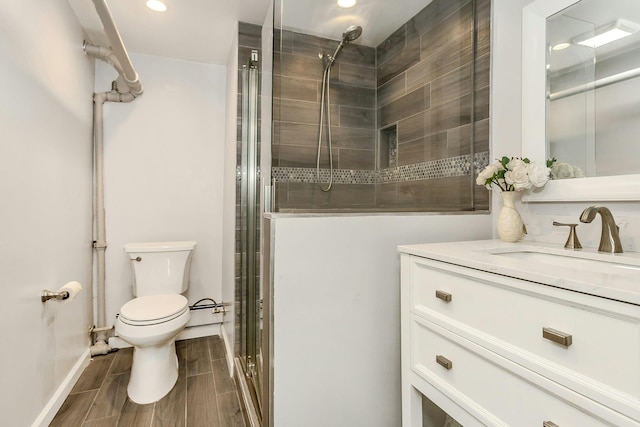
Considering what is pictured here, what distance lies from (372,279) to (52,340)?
68.0 inches

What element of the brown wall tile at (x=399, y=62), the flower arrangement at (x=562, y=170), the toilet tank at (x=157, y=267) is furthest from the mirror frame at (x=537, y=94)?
the toilet tank at (x=157, y=267)

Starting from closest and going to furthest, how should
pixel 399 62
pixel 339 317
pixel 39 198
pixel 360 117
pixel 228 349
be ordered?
1. pixel 339 317
2. pixel 39 198
3. pixel 399 62
4. pixel 360 117
5. pixel 228 349

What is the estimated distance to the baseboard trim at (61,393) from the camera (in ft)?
5.12

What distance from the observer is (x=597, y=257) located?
104 cm

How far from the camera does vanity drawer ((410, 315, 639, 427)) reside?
0.68 metres

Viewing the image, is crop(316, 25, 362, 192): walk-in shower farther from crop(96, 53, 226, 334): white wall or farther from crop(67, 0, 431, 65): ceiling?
crop(96, 53, 226, 334): white wall

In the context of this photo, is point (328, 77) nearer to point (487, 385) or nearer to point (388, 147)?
point (388, 147)

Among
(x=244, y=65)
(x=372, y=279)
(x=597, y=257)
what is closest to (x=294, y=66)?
(x=244, y=65)

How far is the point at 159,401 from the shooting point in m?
1.83

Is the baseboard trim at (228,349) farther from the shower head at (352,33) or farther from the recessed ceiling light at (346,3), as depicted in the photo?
the recessed ceiling light at (346,3)

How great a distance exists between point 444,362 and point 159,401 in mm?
1677

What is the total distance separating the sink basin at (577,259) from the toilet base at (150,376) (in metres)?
1.92

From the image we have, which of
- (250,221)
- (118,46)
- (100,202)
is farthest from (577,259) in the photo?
(100,202)

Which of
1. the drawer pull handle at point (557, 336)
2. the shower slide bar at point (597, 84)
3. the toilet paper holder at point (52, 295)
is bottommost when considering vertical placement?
the toilet paper holder at point (52, 295)
